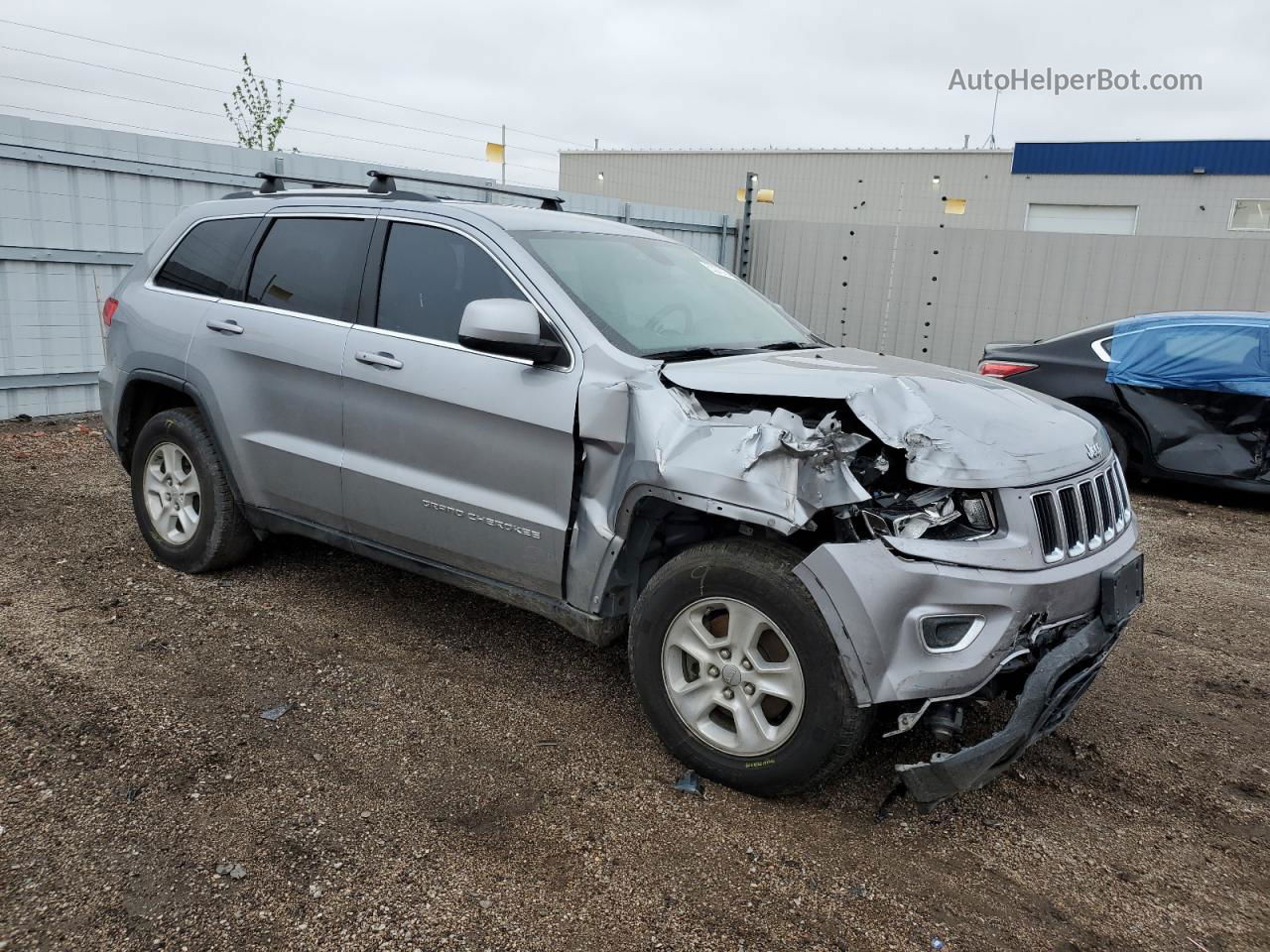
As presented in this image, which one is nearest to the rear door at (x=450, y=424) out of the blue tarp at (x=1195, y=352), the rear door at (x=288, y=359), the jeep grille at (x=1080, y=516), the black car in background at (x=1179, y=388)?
the rear door at (x=288, y=359)

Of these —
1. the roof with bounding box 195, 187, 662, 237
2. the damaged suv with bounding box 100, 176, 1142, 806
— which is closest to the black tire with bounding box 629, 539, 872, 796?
the damaged suv with bounding box 100, 176, 1142, 806

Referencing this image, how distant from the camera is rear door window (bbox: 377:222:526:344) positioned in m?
3.64

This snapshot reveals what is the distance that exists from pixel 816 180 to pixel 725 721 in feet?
77.6

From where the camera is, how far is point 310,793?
2994mm

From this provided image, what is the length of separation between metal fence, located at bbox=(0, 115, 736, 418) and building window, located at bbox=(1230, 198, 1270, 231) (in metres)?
19.3

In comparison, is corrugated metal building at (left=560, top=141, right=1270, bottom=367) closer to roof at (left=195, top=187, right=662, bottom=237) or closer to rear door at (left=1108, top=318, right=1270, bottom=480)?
rear door at (left=1108, top=318, right=1270, bottom=480)

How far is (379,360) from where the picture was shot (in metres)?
3.76

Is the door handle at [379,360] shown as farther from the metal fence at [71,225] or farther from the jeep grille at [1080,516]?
the metal fence at [71,225]

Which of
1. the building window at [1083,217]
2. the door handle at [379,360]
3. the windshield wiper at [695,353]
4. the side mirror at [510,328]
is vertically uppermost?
the building window at [1083,217]

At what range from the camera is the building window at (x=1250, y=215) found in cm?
2020

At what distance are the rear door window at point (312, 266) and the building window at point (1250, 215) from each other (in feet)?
72.5

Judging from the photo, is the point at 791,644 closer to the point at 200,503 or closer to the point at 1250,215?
the point at 200,503

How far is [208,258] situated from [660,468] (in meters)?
2.85

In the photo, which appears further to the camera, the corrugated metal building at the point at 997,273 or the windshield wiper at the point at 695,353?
the corrugated metal building at the point at 997,273
